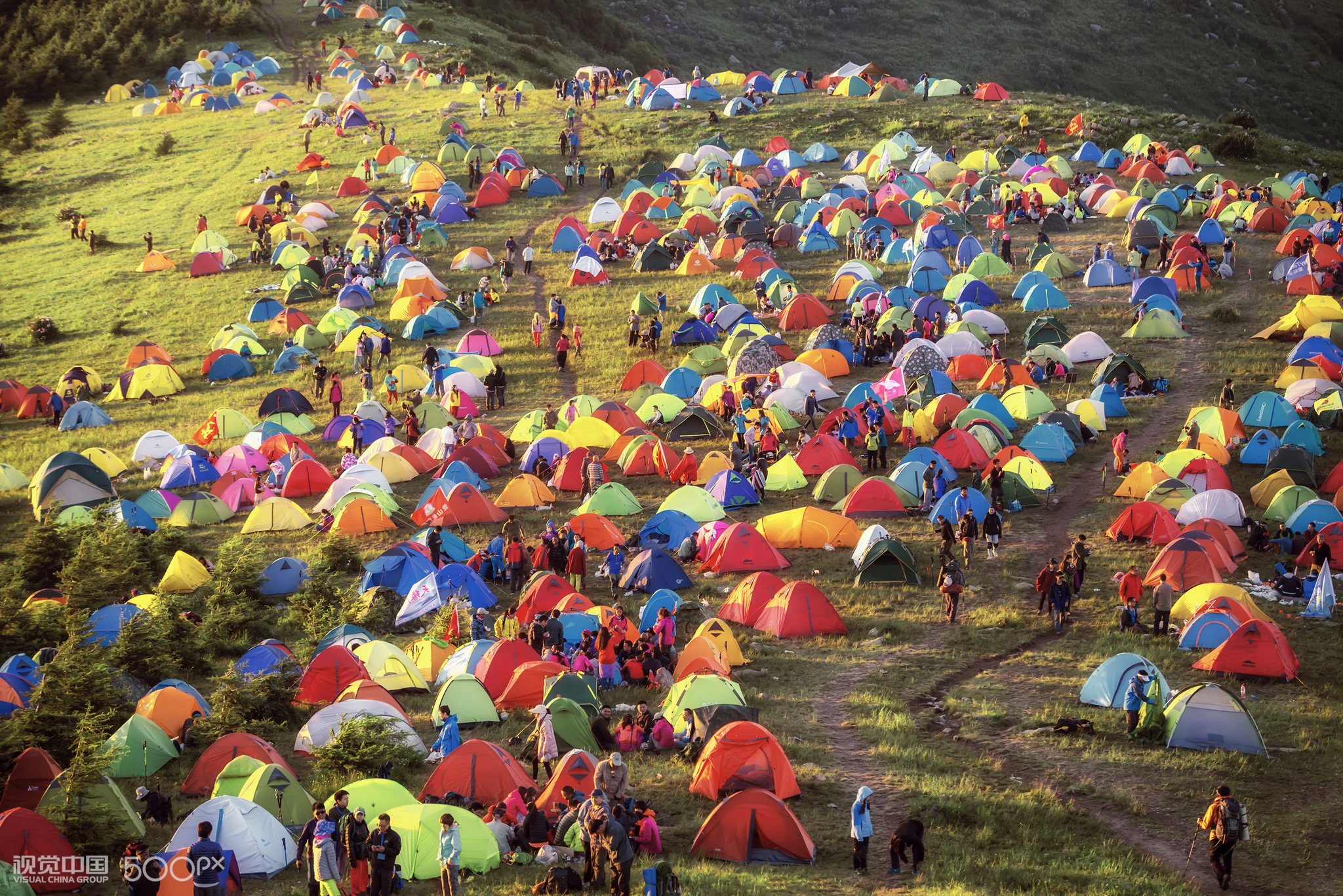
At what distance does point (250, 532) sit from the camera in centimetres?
3061

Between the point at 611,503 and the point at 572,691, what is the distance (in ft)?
33.6

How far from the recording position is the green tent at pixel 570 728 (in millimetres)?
18219

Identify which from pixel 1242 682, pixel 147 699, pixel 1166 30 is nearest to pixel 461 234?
pixel 147 699

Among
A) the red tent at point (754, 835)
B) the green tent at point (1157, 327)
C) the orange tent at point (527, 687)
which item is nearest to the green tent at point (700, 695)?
the orange tent at point (527, 687)

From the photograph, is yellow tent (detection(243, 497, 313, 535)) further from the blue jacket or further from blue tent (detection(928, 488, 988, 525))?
the blue jacket

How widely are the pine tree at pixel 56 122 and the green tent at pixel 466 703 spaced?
216 ft

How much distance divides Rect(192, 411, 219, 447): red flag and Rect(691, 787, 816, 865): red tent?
25138 millimetres

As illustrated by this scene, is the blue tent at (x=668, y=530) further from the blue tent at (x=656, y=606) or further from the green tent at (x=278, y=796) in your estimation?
the green tent at (x=278, y=796)

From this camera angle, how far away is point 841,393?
118 ft

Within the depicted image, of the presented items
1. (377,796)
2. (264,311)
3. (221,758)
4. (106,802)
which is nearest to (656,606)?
(377,796)

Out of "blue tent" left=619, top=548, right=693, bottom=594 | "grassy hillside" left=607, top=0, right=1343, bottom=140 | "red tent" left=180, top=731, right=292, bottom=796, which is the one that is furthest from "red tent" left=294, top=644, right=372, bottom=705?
"grassy hillside" left=607, top=0, right=1343, bottom=140

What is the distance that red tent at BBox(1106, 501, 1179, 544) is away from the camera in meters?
25.9

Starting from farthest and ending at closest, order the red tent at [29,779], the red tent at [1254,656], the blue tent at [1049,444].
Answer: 1. the blue tent at [1049,444]
2. the red tent at [1254,656]
3. the red tent at [29,779]

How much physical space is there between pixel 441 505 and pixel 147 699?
10767 millimetres
